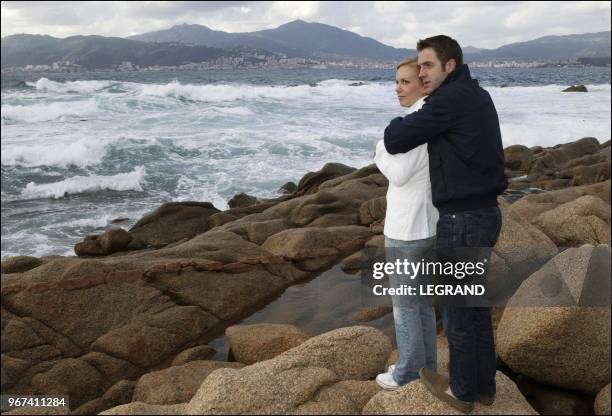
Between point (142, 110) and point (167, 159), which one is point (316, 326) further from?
point (142, 110)

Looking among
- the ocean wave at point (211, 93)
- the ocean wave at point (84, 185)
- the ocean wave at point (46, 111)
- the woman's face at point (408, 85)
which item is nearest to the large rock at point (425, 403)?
the woman's face at point (408, 85)

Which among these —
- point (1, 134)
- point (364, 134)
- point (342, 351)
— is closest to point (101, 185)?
point (1, 134)

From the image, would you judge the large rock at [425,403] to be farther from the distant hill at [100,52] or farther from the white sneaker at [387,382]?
the distant hill at [100,52]

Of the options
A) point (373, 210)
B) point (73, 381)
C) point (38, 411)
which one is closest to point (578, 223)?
point (373, 210)

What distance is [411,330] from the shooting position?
3.11 m

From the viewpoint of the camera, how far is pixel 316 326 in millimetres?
5543

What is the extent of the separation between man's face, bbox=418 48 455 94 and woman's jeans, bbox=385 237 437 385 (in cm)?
88

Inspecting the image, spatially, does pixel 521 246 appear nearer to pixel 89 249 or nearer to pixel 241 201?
pixel 89 249

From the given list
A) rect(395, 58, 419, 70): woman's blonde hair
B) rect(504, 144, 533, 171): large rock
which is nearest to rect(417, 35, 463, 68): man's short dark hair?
rect(395, 58, 419, 70): woman's blonde hair

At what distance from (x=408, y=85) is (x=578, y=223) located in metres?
5.58

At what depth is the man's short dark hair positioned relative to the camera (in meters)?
2.64

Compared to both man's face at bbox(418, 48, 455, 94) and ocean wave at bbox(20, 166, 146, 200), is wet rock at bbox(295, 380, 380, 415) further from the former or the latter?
ocean wave at bbox(20, 166, 146, 200)

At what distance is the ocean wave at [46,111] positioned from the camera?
26000 millimetres

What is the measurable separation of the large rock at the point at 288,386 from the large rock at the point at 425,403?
0.21 m
